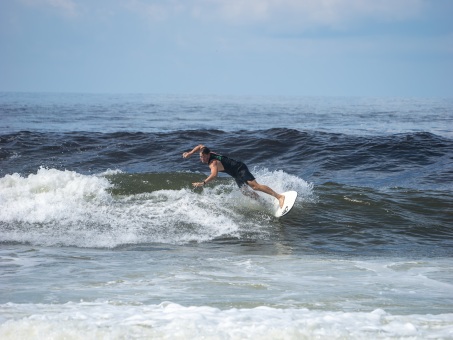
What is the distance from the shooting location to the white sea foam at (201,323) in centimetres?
556

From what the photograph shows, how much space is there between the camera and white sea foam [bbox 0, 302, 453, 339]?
219 inches

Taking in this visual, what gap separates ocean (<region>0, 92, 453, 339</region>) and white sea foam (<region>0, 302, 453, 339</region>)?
0.07 ft

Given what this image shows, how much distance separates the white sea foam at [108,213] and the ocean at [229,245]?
1.8 inches

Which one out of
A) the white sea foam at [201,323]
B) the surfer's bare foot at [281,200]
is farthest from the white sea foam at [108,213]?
the white sea foam at [201,323]

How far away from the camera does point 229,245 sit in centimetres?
1120

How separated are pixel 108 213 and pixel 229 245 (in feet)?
11.8

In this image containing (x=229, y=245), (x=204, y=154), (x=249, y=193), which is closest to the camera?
(x=229, y=245)

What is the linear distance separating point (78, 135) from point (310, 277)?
21.8 metres

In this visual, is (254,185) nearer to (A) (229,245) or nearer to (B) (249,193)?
(B) (249,193)

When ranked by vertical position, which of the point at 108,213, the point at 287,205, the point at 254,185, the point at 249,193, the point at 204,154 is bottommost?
the point at 108,213

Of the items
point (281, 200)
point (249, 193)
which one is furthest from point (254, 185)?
point (281, 200)

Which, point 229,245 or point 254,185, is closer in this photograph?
point 229,245

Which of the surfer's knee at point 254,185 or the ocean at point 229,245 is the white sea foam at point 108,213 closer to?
the ocean at point 229,245

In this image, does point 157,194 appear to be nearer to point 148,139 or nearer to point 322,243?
point 322,243
